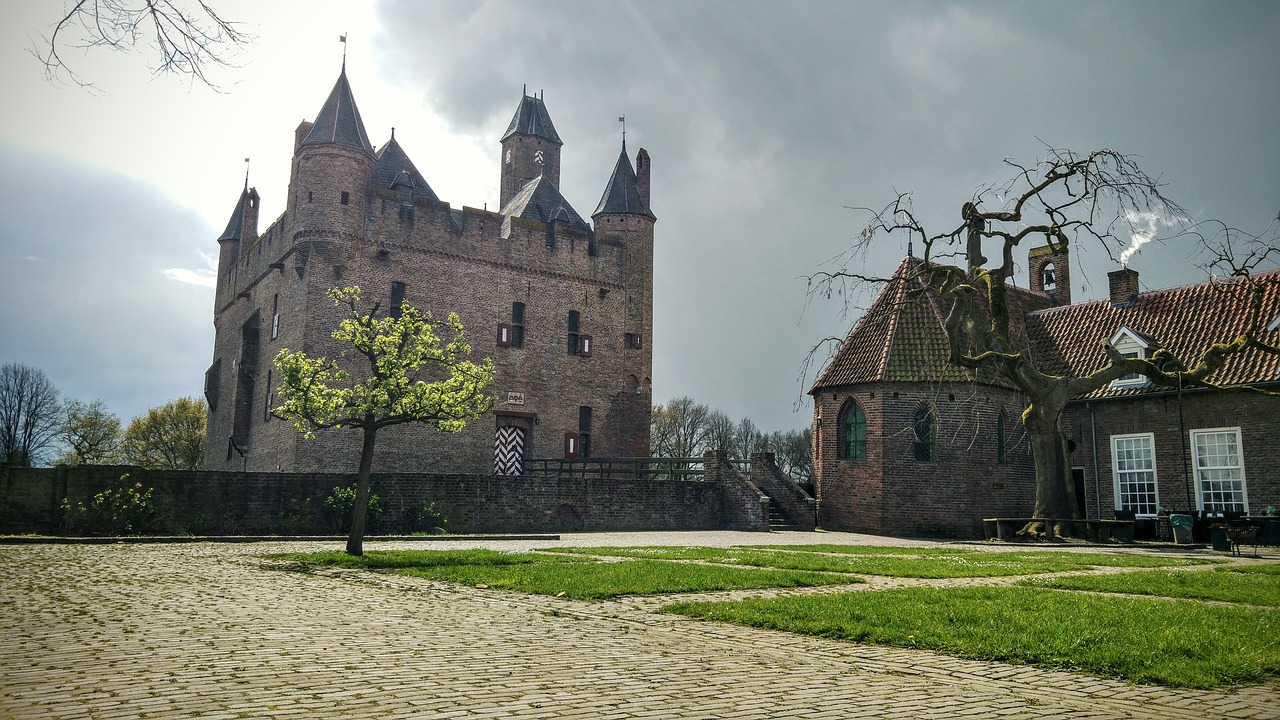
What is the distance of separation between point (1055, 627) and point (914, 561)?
694 centimetres

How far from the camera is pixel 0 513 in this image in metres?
19.0

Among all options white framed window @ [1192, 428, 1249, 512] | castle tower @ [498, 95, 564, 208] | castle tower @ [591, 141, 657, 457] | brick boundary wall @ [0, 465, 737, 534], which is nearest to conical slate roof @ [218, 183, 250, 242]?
castle tower @ [498, 95, 564, 208]

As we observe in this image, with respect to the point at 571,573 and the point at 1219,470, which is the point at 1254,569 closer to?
the point at 571,573

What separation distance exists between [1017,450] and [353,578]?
22340mm

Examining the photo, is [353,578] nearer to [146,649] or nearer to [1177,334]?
[146,649]

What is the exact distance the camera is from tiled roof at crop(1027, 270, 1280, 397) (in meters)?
24.6

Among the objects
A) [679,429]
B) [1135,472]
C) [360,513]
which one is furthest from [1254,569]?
[679,429]

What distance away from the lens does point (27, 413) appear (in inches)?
2378

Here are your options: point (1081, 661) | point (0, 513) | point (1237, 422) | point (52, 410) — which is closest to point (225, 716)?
point (1081, 661)

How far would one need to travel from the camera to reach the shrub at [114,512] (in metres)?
19.0

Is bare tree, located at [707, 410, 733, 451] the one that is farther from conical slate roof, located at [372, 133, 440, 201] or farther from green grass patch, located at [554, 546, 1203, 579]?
green grass patch, located at [554, 546, 1203, 579]

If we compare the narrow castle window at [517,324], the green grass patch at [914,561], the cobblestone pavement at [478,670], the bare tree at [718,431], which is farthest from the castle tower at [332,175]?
the bare tree at [718,431]

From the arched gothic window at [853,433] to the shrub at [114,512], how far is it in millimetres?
18420

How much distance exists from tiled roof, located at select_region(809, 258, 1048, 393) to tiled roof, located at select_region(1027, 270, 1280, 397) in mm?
1686
